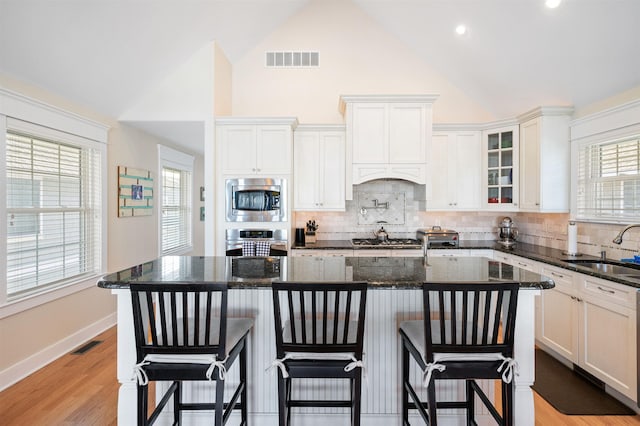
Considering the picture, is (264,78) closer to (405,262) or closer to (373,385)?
(405,262)

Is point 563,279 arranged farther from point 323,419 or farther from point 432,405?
point 323,419

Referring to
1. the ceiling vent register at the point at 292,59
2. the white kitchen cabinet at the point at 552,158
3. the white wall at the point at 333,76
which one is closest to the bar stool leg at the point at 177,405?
the white wall at the point at 333,76

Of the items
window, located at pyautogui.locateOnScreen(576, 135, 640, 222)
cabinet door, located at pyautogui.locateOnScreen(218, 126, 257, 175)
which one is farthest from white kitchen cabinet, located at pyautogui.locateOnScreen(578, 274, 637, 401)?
cabinet door, located at pyautogui.locateOnScreen(218, 126, 257, 175)

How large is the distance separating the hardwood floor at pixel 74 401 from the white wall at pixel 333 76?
347cm

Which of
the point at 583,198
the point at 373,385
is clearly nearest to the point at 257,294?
the point at 373,385

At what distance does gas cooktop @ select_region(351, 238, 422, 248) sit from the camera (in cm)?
404

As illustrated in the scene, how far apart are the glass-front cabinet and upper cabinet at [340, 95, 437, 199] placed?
0.89 m

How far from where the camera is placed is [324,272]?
1930 mm

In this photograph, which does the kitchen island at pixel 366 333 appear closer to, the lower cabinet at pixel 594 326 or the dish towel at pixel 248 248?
the lower cabinet at pixel 594 326

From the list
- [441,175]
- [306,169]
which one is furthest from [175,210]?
[441,175]

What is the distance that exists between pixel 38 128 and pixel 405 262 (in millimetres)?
3359

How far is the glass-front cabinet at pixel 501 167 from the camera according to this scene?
4.04 metres

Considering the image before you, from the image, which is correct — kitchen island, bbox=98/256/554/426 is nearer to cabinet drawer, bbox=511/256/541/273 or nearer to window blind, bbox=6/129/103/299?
cabinet drawer, bbox=511/256/541/273

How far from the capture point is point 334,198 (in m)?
4.23
